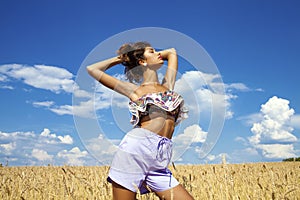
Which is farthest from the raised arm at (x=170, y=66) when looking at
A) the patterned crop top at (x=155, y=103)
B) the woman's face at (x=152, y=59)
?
the patterned crop top at (x=155, y=103)

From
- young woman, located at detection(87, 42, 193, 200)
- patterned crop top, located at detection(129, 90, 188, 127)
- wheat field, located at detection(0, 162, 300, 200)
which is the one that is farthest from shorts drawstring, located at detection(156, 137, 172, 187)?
wheat field, located at detection(0, 162, 300, 200)

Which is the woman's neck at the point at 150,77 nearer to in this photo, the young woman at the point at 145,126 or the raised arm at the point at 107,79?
the young woman at the point at 145,126

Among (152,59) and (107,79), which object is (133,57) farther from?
(107,79)

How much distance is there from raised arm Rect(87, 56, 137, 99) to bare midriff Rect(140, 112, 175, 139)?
0.27 m

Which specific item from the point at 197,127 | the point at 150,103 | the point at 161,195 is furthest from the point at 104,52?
the point at 161,195

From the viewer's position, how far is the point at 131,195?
2.67m

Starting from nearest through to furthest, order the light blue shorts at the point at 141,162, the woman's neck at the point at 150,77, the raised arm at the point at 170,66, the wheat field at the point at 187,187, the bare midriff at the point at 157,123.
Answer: the light blue shorts at the point at 141,162 → the bare midriff at the point at 157,123 → the woman's neck at the point at 150,77 → the raised arm at the point at 170,66 → the wheat field at the point at 187,187

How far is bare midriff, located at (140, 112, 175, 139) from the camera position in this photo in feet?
8.96

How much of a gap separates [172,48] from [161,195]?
1.26 m

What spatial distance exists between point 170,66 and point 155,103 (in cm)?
53

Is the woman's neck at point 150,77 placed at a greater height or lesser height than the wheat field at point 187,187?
greater

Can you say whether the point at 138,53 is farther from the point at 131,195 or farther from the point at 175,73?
the point at 131,195

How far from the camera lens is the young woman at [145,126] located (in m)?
2.64

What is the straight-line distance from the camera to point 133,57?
3064mm
